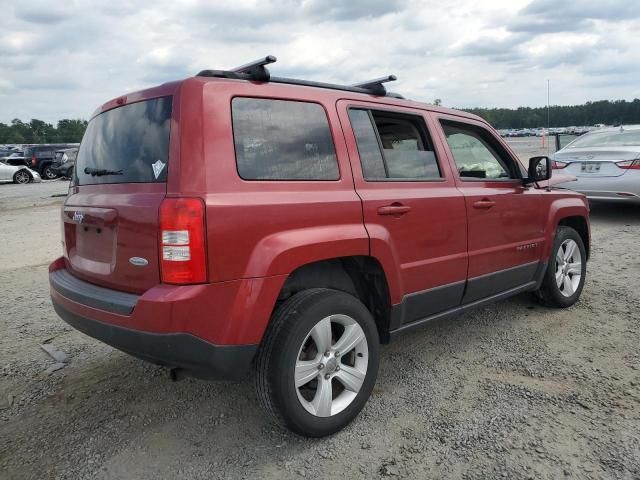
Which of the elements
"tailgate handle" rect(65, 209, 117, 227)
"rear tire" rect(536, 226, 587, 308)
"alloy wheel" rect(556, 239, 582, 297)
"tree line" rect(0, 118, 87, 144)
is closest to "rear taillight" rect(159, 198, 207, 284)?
"tailgate handle" rect(65, 209, 117, 227)

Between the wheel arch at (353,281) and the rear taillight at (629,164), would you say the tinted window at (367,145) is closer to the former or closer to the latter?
the wheel arch at (353,281)

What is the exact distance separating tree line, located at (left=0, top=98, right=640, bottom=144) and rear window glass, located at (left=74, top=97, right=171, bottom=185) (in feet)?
233

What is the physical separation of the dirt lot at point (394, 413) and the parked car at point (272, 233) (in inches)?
12.4

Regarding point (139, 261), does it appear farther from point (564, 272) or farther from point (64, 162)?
point (64, 162)

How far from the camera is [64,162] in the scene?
25.5 metres

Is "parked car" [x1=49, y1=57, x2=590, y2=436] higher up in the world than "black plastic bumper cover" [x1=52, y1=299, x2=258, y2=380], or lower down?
higher up

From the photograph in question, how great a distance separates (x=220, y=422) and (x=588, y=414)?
→ 2.06m

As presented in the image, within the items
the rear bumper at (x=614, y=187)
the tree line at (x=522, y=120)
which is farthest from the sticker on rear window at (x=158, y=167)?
the tree line at (x=522, y=120)

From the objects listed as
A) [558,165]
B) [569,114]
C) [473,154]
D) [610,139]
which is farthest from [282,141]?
[569,114]

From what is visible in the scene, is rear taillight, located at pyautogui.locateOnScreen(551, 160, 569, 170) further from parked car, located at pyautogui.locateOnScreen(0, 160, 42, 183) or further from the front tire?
parked car, located at pyautogui.locateOnScreen(0, 160, 42, 183)

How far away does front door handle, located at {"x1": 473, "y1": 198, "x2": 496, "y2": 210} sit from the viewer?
12.1ft

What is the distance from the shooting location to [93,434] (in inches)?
112

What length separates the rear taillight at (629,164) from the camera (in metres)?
8.34

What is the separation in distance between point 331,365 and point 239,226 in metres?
0.94
